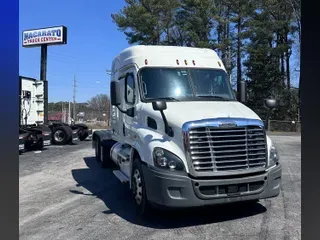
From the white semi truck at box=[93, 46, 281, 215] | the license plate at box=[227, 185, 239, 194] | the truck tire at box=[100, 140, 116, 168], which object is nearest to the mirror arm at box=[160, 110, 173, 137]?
the white semi truck at box=[93, 46, 281, 215]

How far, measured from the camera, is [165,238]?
190 inches

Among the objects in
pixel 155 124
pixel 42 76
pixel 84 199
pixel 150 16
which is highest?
pixel 150 16

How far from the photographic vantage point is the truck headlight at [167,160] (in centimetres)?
521

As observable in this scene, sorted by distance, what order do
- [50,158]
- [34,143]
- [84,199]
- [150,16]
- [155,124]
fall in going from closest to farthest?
[155,124] < [84,199] < [50,158] < [34,143] < [150,16]

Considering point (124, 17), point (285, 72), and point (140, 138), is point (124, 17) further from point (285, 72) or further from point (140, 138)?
point (140, 138)

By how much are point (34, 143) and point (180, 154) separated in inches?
428

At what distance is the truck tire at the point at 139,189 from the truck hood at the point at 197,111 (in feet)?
2.87

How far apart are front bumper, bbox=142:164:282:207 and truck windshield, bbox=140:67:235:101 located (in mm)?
1624

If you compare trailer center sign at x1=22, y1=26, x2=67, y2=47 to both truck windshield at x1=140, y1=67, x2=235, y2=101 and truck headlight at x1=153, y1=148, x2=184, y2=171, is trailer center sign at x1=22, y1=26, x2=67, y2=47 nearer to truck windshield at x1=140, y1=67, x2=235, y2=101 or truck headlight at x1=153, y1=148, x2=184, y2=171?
truck windshield at x1=140, y1=67, x2=235, y2=101

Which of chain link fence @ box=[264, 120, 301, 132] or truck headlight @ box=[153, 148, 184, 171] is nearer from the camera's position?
truck headlight @ box=[153, 148, 184, 171]

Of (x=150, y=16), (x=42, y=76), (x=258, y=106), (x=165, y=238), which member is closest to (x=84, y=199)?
(x=165, y=238)

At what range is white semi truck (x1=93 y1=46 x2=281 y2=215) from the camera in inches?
205

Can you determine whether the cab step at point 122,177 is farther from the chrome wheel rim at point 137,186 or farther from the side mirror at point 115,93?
the side mirror at point 115,93
